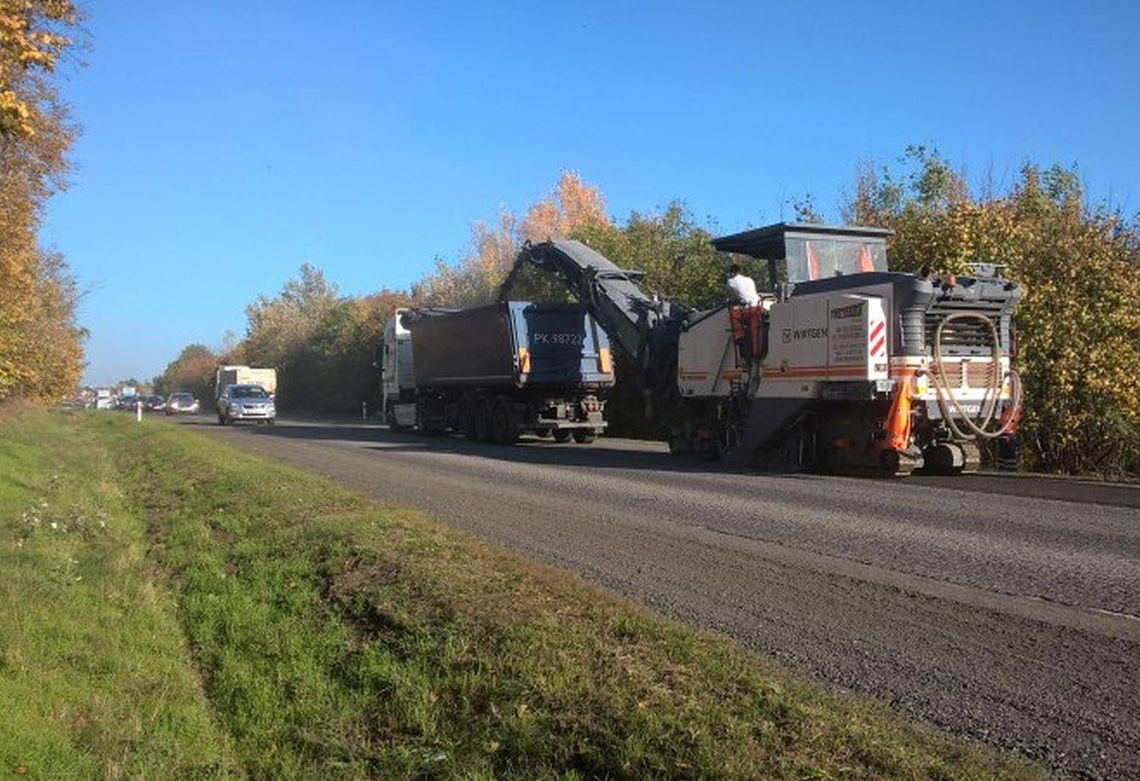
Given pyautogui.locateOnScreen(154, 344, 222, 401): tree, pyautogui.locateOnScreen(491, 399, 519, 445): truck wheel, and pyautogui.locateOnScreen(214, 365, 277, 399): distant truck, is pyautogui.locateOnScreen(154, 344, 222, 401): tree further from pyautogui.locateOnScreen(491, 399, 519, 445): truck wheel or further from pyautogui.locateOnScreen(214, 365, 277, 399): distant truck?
pyautogui.locateOnScreen(491, 399, 519, 445): truck wheel

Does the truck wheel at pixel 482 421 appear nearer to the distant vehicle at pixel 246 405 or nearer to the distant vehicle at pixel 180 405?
the distant vehicle at pixel 246 405

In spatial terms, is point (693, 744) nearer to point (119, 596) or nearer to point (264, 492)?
point (119, 596)

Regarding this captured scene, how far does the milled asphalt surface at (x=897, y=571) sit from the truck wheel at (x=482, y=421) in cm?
1008

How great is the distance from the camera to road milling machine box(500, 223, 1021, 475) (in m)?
14.6

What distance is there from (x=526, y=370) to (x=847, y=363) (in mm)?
10881

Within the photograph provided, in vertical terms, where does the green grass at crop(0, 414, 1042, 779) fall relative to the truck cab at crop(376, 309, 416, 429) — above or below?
below

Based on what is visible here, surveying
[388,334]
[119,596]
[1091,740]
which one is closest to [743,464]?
[119,596]

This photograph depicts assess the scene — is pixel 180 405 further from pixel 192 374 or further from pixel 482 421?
pixel 192 374

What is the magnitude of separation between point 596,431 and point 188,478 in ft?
37.4

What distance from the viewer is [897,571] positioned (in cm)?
820

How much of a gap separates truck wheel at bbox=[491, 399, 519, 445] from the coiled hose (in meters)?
12.5

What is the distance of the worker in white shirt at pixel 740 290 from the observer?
17.5m

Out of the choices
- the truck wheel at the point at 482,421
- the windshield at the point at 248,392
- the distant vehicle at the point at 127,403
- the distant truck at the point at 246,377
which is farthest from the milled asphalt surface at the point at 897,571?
the distant vehicle at the point at 127,403

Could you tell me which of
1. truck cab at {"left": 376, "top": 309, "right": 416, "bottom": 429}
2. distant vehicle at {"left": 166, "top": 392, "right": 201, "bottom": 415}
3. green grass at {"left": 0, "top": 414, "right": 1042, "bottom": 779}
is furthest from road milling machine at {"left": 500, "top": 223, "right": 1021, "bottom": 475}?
distant vehicle at {"left": 166, "top": 392, "right": 201, "bottom": 415}
